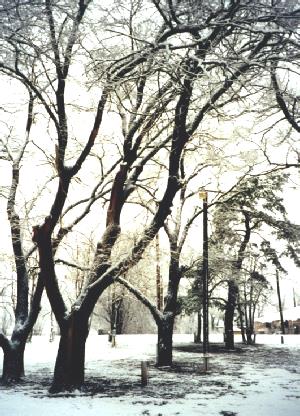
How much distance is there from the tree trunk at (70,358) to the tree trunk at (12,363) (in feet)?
8.55

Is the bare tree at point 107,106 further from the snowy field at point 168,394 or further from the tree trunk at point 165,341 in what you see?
the tree trunk at point 165,341

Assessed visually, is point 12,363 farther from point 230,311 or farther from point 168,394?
point 230,311

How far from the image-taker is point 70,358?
1068cm

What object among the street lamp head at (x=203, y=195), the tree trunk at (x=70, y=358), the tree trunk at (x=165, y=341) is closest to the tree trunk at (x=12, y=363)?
the tree trunk at (x=70, y=358)

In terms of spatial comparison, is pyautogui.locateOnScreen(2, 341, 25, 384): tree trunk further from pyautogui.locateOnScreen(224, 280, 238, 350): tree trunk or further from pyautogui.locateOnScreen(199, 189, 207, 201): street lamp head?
pyautogui.locateOnScreen(224, 280, 238, 350): tree trunk

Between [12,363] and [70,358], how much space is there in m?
3.21

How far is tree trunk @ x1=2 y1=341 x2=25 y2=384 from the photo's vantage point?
1254cm

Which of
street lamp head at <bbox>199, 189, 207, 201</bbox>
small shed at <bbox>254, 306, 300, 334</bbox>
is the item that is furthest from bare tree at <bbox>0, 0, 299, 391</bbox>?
small shed at <bbox>254, 306, 300, 334</bbox>

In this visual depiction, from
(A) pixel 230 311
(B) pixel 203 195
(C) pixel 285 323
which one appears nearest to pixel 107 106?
(B) pixel 203 195

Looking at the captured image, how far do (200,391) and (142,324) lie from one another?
53.1m

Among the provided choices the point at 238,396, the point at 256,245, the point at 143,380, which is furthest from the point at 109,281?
the point at 256,245

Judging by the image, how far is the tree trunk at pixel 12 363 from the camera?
12539mm

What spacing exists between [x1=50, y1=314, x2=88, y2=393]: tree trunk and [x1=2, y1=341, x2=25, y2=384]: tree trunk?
8.55 feet

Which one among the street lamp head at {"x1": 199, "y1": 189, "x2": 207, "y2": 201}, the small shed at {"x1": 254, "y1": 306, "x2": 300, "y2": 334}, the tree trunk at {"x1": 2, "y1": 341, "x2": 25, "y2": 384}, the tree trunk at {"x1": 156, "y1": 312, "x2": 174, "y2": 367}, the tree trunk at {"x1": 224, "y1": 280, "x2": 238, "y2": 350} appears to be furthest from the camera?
the small shed at {"x1": 254, "y1": 306, "x2": 300, "y2": 334}
